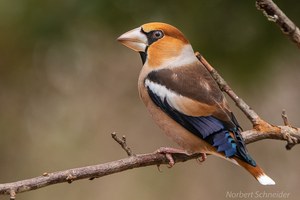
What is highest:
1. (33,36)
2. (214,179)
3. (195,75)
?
(33,36)

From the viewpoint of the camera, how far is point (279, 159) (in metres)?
6.31

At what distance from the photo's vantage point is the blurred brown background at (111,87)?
5.59 m

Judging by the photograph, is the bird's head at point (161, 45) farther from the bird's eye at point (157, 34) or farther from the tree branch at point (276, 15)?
the tree branch at point (276, 15)

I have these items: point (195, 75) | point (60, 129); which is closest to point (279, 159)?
point (60, 129)

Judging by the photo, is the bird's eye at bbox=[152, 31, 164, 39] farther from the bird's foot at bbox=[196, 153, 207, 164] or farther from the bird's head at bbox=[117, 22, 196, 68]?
the bird's foot at bbox=[196, 153, 207, 164]

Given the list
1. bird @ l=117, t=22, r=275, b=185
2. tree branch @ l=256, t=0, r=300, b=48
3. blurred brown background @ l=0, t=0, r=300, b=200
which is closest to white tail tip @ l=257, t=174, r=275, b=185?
bird @ l=117, t=22, r=275, b=185

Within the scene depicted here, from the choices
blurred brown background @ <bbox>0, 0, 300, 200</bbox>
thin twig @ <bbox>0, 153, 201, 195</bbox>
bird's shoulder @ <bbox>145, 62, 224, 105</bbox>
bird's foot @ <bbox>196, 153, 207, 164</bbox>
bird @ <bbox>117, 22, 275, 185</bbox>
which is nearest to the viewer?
thin twig @ <bbox>0, 153, 201, 195</bbox>

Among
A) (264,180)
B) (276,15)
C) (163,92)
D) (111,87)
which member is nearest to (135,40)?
(163,92)

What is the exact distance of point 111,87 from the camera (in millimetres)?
6750

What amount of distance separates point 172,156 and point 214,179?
3.42 metres

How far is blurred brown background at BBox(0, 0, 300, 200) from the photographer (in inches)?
220

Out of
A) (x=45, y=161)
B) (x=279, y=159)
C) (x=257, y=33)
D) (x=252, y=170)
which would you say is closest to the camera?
(x=252, y=170)

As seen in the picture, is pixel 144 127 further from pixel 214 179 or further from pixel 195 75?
pixel 195 75

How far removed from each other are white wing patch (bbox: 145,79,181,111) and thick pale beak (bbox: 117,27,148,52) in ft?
0.52
